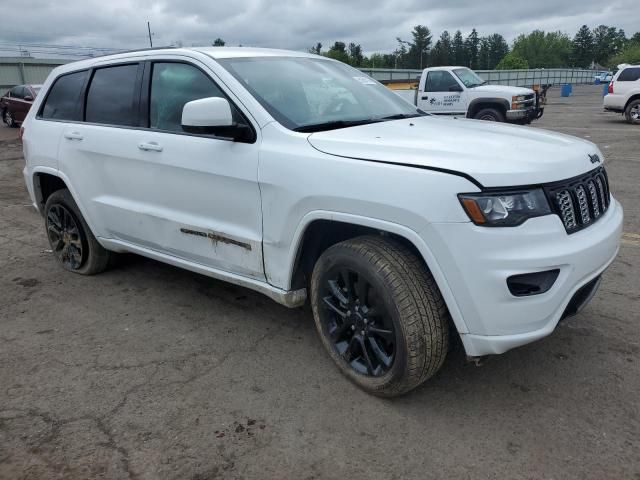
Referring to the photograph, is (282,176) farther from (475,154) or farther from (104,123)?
(104,123)

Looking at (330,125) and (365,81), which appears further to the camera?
(365,81)

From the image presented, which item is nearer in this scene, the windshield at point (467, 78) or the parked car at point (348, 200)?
the parked car at point (348, 200)

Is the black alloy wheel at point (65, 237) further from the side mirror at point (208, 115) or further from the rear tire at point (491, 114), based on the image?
the rear tire at point (491, 114)

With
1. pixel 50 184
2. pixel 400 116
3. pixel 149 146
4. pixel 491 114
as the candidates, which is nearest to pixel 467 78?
pixel 491 114

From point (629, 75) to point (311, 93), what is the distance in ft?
51.9

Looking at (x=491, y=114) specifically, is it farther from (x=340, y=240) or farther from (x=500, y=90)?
(x=340, y=240)

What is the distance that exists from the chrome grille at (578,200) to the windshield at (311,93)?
Result: 1245 millimetres

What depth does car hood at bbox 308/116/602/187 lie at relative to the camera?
2430 millimetres

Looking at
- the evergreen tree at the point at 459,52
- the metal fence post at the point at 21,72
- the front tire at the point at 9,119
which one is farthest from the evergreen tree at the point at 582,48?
the front tire at the point at 9,119

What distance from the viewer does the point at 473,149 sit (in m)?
2.62

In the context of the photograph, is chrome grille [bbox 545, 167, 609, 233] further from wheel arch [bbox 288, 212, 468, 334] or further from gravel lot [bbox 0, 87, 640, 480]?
gravel lot [bbox 0, 87, 640, 480]

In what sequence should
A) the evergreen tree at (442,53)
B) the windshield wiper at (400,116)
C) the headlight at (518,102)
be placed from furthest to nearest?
the evergreen tree at (442,53)
the headlight at (518,102)
the windshield wiper at (400,116)

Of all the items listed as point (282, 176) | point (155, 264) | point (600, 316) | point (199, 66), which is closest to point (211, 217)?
point (282, 176)

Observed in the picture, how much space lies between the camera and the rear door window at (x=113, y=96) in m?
3.98
